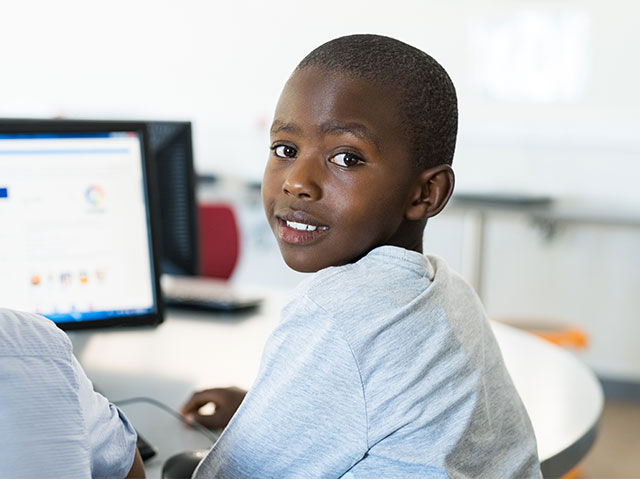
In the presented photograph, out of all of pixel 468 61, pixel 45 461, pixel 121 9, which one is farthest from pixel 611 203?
pixel 45 461

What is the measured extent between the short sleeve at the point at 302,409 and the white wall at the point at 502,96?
9.50 feet

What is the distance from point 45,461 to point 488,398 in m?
0.46

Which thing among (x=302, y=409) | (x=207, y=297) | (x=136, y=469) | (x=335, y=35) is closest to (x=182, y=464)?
(x=136, y=469)

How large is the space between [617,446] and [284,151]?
2.61m

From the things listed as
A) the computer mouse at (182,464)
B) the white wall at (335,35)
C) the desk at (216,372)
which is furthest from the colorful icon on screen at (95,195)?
the white wall at (335,35)

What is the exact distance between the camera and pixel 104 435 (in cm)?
78

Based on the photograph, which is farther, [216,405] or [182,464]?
[216,405]

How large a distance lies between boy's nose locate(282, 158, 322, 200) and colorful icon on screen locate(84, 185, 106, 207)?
1.73ft

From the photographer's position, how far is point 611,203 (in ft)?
11.9

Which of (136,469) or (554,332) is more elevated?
(136,469)

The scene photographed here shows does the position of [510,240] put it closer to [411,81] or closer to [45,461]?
[411,81]

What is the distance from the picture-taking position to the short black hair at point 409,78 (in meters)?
0.88

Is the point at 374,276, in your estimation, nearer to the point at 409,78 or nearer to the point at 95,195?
the point at 409,78

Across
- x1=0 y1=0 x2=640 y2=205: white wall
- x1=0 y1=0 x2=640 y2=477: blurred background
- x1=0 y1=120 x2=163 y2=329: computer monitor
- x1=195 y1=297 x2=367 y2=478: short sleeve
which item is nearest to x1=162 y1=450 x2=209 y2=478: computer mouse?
x1=195 y1=297 x2=367 y2=478: short sleeve
